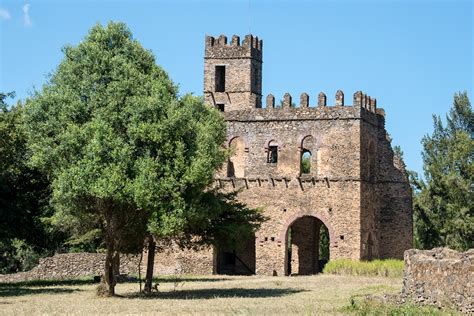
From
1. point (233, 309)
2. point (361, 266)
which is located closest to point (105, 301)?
point (233, 309)

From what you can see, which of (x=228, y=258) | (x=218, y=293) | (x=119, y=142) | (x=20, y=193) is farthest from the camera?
(x=228, y=258)

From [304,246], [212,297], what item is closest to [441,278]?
[212,297]

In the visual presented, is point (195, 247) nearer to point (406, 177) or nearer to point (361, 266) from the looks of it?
point (361, 266)

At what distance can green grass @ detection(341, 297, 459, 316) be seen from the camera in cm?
2259

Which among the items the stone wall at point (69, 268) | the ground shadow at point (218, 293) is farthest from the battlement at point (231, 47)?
the ground shadow at point (218, 293)

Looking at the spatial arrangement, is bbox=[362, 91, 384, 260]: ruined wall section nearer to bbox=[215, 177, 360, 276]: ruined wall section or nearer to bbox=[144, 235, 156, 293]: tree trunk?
bbox=[215, 177, 360, 276]: ruined wall section

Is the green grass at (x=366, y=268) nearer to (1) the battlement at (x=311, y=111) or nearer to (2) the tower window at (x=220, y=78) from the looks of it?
(1) the battlement at (x=311, y=111)

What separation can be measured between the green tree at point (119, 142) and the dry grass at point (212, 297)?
2.37m

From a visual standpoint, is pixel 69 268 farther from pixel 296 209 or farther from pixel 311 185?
pixel 311 185

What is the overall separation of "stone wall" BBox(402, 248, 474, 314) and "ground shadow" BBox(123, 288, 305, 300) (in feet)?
22.9

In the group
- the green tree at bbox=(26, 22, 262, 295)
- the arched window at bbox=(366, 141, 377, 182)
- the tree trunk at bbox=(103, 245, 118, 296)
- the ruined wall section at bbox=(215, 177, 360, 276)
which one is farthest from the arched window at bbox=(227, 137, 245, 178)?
the tree trunk at bbox=(103, 245, 118, 296)

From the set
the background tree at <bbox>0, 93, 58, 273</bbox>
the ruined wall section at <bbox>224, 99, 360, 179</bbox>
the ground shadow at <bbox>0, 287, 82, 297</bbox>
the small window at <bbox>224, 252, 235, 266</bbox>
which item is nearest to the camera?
the ground shadow at <bbox>0, 287, 82, 297</bbox>

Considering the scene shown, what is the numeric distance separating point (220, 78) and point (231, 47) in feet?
6.70

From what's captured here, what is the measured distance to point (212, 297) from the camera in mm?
31016
